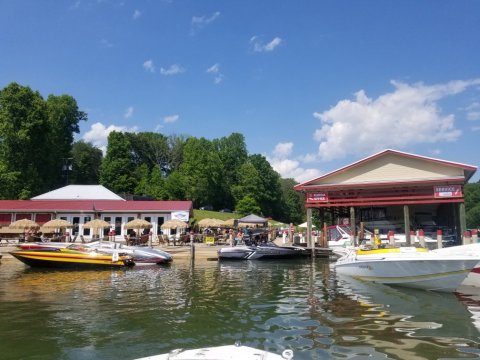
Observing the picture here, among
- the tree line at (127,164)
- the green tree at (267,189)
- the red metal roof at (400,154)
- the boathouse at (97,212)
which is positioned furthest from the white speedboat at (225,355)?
the green tree at (267,189)

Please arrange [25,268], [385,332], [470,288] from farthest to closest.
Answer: [25,268] → [470,288] → [385,332]

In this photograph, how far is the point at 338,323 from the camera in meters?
10.5

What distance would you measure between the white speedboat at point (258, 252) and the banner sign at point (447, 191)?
10.1m

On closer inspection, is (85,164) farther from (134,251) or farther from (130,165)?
(134,251)

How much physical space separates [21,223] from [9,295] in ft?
66.7

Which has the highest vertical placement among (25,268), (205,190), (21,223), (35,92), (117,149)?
(35,92)

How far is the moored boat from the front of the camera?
2409 cm

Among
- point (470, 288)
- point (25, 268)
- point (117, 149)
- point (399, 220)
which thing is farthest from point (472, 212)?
point (25, 268)

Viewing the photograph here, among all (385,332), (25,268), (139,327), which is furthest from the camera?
(25,268)

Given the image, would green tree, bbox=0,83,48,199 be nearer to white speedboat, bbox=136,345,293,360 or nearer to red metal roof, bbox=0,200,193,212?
red metal roof, bbox=0,200,193,212

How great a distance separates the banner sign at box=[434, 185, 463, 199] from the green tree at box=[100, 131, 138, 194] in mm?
58967

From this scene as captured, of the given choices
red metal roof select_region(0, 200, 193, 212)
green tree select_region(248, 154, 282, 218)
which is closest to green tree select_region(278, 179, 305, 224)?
green tree select_region(248, 154, 282, 218)

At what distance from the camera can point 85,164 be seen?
82.8 meters

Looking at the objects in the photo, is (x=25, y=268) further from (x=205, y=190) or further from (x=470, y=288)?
(x=205, y=190)
